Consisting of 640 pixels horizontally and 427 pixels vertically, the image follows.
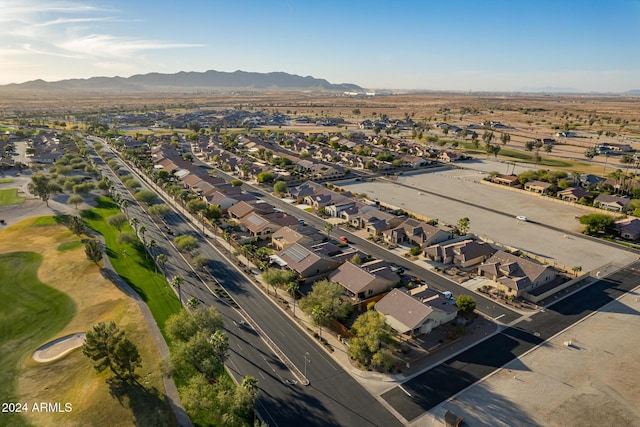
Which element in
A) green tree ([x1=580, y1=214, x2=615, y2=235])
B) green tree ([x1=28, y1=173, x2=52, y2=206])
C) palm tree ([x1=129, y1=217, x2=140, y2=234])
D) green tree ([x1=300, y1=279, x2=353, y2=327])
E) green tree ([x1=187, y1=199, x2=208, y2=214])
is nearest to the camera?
green tree ([x1=300, y1=279, x2=353, y2=327])

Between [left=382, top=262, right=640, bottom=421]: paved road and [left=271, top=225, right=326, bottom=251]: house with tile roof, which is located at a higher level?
[left=271, top=225, right=326, bottom=251]: house with tile roof

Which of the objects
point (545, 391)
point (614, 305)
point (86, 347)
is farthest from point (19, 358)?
point (614, 305)

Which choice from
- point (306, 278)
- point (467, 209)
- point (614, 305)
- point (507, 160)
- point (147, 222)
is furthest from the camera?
point (507, 160)

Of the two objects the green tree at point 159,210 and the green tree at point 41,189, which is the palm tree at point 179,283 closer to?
the green tree at point 159,210

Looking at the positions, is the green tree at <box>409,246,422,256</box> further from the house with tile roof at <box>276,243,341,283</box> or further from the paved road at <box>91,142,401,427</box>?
the paved road at <box>91,142,401,427</box>

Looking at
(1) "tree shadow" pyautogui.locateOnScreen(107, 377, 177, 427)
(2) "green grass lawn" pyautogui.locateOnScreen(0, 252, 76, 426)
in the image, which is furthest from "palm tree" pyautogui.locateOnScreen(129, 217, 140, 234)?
(1) "tree shadow" pyautogui.locateOnScreen(107, 377, 177, 427)

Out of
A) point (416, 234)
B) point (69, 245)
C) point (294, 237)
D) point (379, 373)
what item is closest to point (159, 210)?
point (69, 245)

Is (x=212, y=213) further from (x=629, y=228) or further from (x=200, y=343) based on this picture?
(x=629, y=228)

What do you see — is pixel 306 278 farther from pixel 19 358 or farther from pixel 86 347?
pixel 19 358
